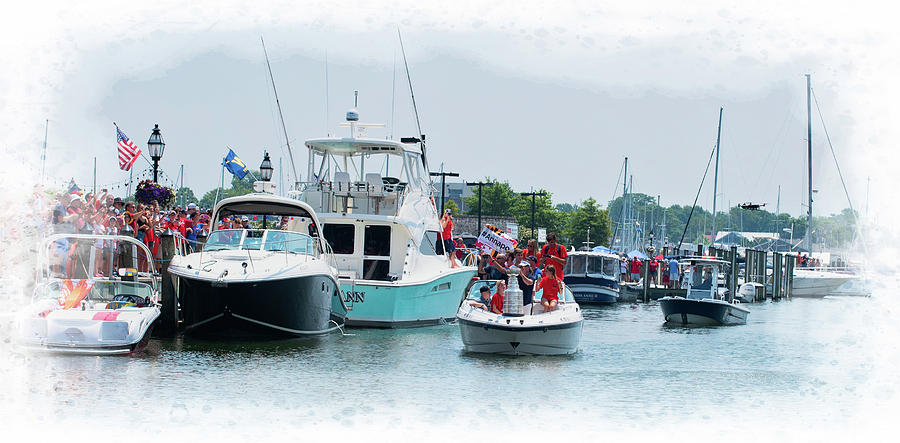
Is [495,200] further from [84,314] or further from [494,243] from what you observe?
[84,314]

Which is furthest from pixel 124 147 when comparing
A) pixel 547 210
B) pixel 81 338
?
pixel 547 210

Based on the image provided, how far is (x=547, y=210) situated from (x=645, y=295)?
61.2 m

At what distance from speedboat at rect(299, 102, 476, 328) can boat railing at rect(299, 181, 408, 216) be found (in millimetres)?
27

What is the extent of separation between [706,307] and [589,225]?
253ft

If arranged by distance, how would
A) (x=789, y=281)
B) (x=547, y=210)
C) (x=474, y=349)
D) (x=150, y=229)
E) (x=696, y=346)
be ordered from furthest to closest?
(x=547, y=210), (x=789, y=281), (x=696, y=346), (x=150, y=229), (x=474, y=349)

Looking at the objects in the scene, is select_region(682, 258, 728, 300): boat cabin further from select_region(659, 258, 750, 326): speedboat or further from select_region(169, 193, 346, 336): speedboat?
select_region(169, 193, 346, 336): speedboat

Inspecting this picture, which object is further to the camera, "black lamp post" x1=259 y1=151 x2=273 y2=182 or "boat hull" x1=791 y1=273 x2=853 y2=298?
"boat hull" x1=791 y1=273 x2=853 y2=298

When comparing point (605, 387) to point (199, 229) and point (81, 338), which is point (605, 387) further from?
point (199, 229)

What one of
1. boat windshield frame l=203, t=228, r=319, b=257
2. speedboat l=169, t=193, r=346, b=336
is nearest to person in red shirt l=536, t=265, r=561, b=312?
speedboat l=169, t=193, r=346, b=336

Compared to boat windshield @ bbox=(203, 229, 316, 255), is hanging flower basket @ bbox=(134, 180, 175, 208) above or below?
above

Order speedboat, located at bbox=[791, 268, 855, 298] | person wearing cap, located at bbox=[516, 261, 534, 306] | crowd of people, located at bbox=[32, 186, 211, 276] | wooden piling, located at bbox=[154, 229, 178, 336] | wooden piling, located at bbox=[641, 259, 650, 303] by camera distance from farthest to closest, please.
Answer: speedboat, located at bbox=[791, 268, 855, 298]
wooden piling, located at bbox=[641, 259, 650, 303]
wooden piling, located at bbox=[154, 229, 178, 336]
person wearing cap, located at bbox=[516, 261, 534, 306]
crowd of people, located at bbox=[32, 186, 211, 276]

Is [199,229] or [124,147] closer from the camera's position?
[199,229]

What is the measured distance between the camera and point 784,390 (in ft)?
58.5

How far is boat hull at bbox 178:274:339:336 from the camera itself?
20.7 metres
